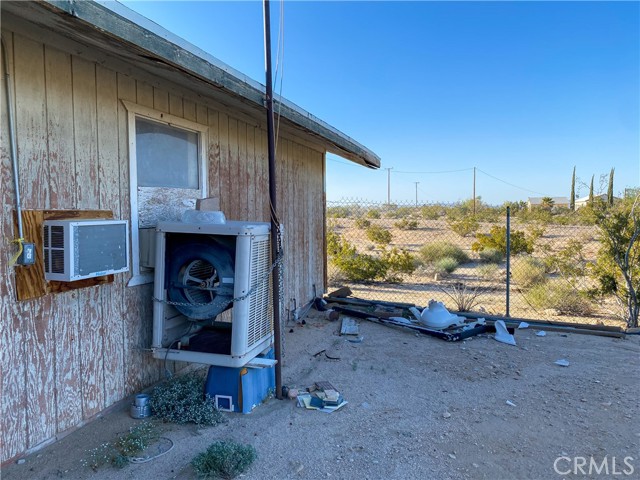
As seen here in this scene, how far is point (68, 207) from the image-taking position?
8.39 ft

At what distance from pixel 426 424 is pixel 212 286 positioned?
6.30 feet

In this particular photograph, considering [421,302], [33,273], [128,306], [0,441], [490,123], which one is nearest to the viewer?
[0,441]

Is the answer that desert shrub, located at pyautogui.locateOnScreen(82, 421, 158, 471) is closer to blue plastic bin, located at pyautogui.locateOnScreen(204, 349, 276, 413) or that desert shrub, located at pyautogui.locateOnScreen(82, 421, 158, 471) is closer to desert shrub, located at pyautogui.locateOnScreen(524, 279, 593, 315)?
blue plastic bin, located at pyautogui.locateOnScreen(204, 349, 276, 413)

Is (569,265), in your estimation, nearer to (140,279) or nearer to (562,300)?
(562,300)

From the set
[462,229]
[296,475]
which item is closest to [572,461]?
[296,475]

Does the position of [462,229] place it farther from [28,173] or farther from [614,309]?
[28,173]

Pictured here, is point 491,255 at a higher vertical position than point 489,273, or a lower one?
higher

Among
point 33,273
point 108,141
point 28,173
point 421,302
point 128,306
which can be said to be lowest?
point 421,302

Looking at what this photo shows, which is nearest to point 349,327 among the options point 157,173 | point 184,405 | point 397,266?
point 184,405

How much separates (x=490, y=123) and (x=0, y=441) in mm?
30087

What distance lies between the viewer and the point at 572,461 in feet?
7.87

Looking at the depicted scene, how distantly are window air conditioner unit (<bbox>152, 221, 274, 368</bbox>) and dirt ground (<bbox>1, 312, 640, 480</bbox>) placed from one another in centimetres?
51

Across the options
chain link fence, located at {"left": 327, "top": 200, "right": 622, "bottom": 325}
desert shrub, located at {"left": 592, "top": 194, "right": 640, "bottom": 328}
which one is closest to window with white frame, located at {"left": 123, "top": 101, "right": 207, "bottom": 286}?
chain link fence, located at {"left": 327, "top": 200, "right": 622, "bottom": 325}

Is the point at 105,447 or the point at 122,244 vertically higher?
the point at 122,244
